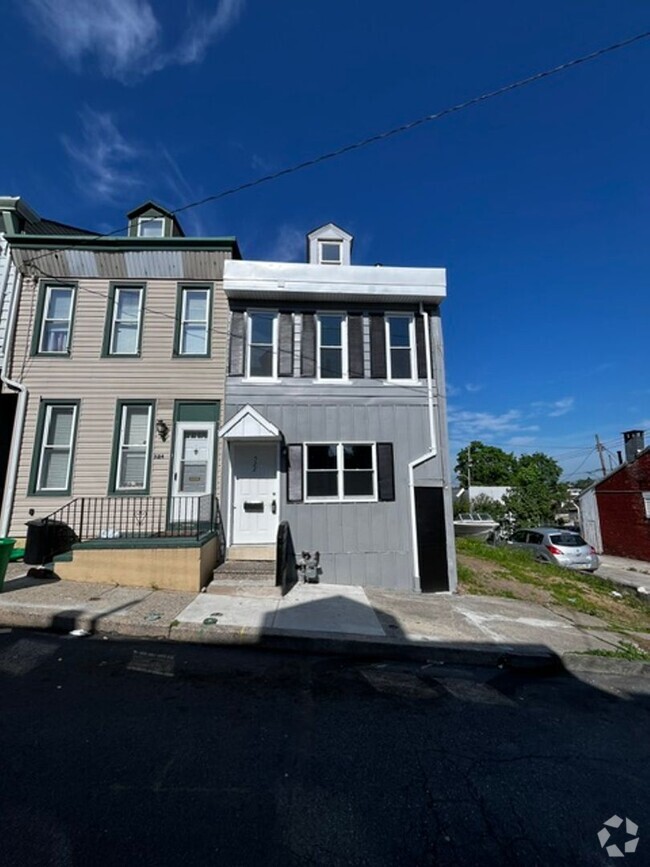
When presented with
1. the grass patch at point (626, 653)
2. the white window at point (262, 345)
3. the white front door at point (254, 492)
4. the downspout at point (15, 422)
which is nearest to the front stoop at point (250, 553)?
the white front door at point (254, 492)

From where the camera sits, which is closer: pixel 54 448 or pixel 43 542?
pixel 43 542

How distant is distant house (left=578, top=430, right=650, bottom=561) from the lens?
22203 mm

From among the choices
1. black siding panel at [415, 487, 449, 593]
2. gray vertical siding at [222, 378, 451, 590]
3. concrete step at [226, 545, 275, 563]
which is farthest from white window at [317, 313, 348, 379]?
concrete step at [226, 545, 275, 563]

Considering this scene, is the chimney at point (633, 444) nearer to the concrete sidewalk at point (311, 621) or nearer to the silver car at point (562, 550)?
the silver car at point (562, 550)

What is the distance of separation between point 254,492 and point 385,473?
3066 millimetres

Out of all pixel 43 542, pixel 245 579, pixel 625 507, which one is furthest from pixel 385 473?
pixel 625 507

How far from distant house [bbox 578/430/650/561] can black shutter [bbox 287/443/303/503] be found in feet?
74.0

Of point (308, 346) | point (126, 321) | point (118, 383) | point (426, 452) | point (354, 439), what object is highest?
point (126, 321)

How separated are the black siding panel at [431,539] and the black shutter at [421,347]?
2.88 m

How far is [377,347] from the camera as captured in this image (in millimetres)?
9750

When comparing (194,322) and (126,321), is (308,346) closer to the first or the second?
(194,322)

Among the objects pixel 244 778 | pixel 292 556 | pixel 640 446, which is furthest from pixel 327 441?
pixel 640 446

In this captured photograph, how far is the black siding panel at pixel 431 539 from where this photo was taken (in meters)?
8.77

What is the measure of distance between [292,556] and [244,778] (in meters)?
5.87
